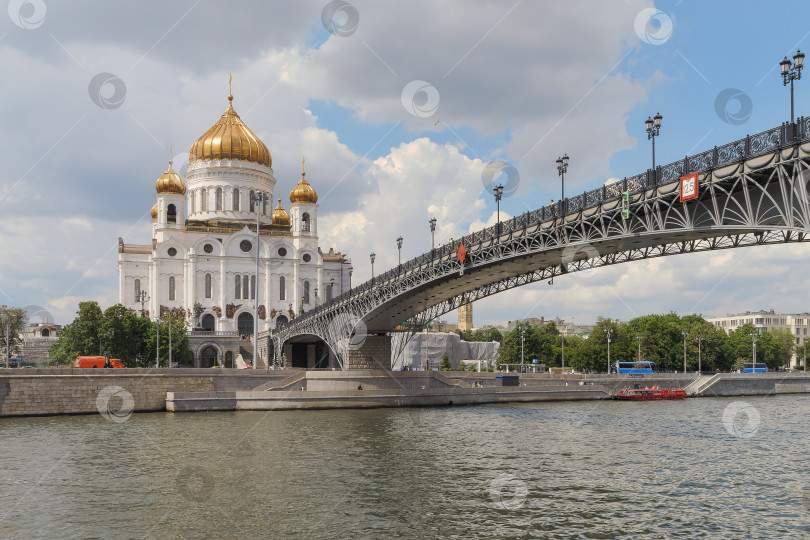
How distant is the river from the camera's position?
1555 centimetres

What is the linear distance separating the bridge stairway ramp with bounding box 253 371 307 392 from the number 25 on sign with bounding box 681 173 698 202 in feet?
88.0

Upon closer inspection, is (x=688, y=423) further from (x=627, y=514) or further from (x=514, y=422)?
(x=627, y=514)

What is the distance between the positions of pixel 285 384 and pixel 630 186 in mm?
24522

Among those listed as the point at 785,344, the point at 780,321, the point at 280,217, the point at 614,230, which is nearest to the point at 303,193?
the point at 280,217

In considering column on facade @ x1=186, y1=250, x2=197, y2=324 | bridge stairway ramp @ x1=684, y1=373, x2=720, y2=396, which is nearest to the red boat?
bridge stairway ramp @ x1=684, y1=373, x2=720, y2=396

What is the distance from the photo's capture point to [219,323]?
3103 inches

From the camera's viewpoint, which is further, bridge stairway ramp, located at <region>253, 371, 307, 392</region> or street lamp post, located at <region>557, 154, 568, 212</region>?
bridge stairway ramp, located at <region>253, 371, 307, 392</region>

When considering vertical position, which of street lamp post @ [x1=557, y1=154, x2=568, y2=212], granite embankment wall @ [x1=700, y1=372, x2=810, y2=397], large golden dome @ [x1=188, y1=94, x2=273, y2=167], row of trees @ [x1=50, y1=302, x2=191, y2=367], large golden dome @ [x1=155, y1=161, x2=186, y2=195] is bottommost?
granite embankment wall @ [x1=700, y1=372, x2=810, y2=397]

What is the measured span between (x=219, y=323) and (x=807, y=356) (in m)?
91.5

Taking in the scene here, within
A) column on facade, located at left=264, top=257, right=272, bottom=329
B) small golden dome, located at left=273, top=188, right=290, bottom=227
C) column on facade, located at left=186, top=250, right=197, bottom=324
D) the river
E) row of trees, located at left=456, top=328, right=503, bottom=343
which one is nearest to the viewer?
the river

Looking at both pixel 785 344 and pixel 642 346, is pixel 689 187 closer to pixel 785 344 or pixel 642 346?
pixel 642 346

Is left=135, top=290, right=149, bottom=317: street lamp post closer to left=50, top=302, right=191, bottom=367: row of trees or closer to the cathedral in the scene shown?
the cathedral

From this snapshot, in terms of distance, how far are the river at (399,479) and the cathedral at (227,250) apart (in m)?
45.4

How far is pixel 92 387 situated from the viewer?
3831cm
